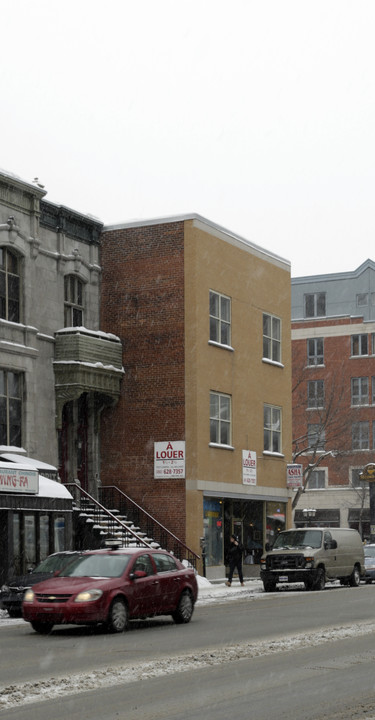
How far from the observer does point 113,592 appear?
17.6 meters

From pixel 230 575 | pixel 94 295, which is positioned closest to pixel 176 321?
pixel 94 295

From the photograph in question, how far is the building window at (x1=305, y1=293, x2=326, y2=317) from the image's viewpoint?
275 ft

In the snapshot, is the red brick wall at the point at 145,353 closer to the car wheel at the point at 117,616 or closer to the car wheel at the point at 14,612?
the car wheel at the point at 14,612

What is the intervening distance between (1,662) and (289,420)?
2962 cm

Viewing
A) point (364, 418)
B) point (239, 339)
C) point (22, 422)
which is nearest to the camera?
point (22, 422)

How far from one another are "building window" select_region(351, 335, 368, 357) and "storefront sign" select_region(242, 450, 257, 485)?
136ft

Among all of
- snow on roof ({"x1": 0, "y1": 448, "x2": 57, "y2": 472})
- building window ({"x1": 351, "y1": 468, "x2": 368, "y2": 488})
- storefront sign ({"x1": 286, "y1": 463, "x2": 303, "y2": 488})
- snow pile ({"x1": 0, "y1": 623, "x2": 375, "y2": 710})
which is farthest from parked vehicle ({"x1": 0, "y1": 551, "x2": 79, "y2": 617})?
building window ({"x1": 351, "y1": 468, "x2": 368, "y2": 488})

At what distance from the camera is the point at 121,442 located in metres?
36.7

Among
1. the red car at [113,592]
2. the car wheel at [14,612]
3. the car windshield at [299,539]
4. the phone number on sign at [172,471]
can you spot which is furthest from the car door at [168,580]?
the phone number on sign at [172,471]

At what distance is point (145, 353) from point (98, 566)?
18.3 m

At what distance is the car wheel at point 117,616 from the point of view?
17.7m

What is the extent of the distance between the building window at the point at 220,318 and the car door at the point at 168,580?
18399 millimetres

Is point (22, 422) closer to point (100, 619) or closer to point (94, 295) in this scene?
point (94, 295)

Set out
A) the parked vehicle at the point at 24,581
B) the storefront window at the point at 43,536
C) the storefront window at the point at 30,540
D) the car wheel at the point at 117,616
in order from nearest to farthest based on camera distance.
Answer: the car wheel at the point at 117,616, the parked vehicle at the point at 24,581, the storefront window at the point at 30,540, the storefront window at the point at 43,536
